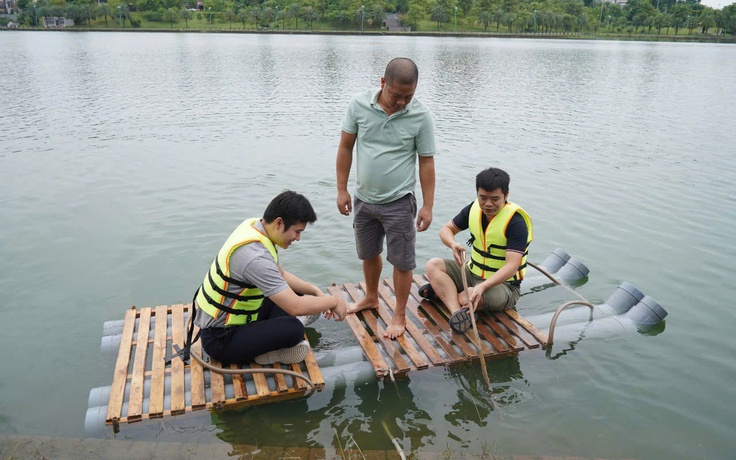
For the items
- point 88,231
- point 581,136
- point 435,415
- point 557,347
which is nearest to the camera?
point 435,415

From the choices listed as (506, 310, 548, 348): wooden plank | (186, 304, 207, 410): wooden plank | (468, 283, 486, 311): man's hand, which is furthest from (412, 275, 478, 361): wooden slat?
(186, 304, 207, 410): wooden plank

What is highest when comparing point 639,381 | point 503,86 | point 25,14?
point 25,14

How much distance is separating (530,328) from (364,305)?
A: 68.8 inches

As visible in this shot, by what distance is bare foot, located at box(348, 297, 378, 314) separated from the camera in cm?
623

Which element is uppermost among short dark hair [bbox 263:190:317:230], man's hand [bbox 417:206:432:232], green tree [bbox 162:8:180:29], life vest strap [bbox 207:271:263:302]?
green tree [bbox 162:8:180:29]

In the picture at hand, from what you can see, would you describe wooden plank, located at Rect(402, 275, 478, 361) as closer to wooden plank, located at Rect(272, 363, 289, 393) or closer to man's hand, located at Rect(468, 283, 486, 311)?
man's hand, located at Rect(468, 283, 486, 311)

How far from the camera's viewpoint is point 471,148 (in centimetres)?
1530

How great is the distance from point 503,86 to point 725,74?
54.4ft

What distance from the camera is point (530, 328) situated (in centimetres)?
605

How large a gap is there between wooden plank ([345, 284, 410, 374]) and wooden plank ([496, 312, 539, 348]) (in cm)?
128

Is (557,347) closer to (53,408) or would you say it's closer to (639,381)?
(639,381)

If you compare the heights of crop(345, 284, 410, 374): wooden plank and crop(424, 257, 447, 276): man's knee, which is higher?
crop(424, 257, 447, 276): man's knee

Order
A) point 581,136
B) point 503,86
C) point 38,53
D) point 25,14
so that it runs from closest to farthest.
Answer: point 581,136 < point 503,86 < point 38,53 < point 25,14

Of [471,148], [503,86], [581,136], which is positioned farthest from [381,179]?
[503,86]
